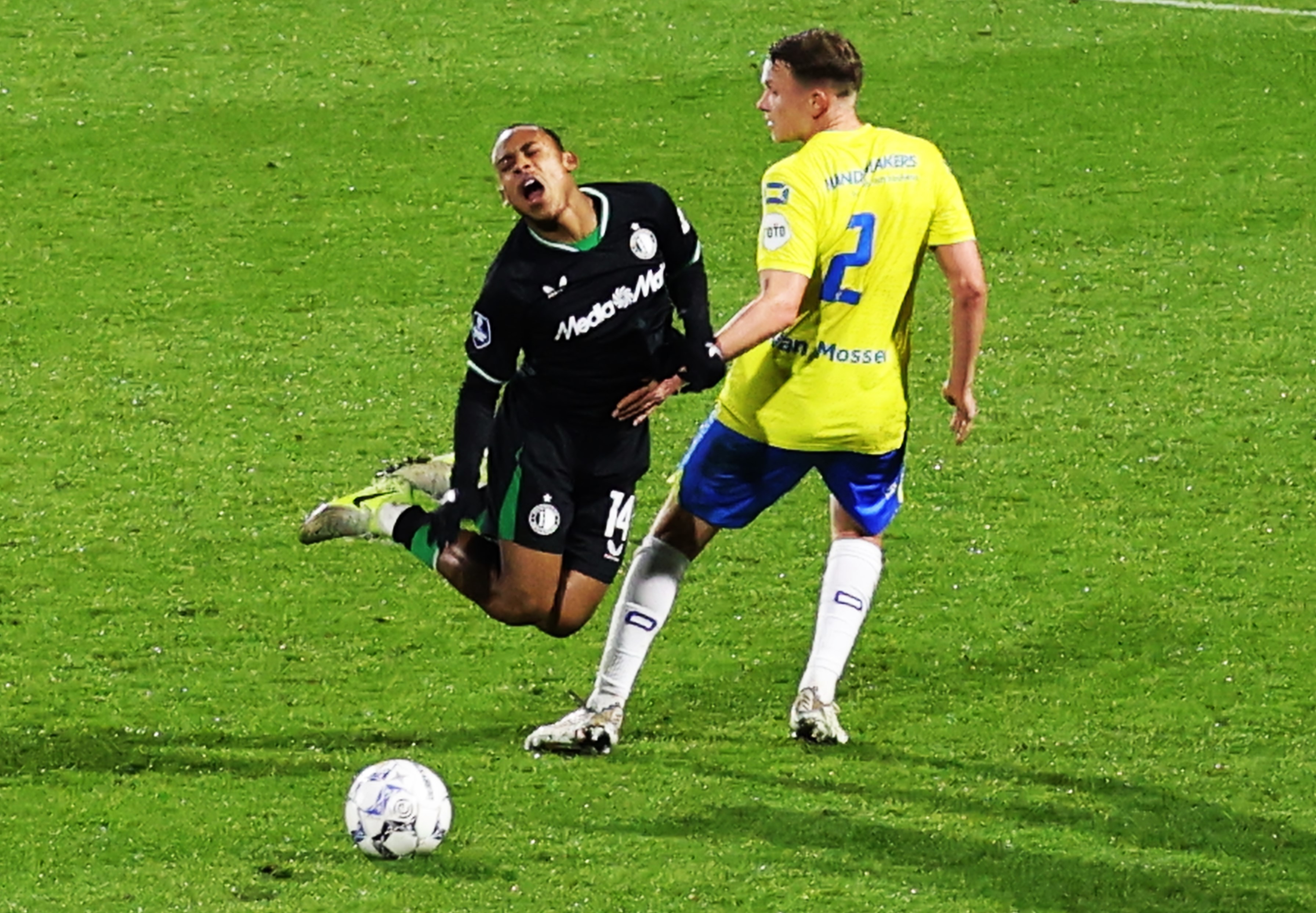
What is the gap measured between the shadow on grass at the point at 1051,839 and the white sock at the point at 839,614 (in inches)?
14.4

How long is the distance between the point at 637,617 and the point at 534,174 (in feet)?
4.81

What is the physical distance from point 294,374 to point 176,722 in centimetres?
321

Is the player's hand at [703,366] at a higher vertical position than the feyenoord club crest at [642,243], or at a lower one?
lower

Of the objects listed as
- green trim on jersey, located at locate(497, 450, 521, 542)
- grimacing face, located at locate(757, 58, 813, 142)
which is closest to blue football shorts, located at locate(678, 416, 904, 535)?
green trim on jersey, located at locate(497, 450, 521, 542)

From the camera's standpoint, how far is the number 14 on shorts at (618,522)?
680 cm

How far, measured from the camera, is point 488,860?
6016 mm

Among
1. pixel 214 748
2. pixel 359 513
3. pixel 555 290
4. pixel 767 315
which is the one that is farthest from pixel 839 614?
pixel 214 748

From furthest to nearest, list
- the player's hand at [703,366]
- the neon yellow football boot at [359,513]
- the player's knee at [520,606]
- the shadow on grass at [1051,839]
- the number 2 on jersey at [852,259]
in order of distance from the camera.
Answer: the neon yellow football boot at [359,513] → the player's knee at [520,606] → the number 2 on jersey at [852,259] → the player's hand at [703,366] → the shadow on grass at [1051,839]

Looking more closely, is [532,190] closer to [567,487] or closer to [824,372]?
[567,487]

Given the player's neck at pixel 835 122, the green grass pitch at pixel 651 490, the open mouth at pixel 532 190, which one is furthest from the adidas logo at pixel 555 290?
the green grass pitch at pixel 651 490

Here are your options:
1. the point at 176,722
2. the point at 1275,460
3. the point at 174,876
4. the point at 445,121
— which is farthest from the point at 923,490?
the point at 445,121

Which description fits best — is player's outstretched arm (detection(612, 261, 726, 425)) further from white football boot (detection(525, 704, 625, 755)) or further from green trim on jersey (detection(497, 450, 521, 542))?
white football boot (detection(525, 704, 625, 755))

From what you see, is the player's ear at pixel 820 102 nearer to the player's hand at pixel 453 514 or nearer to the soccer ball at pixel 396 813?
the player's hand at pixel 453 514

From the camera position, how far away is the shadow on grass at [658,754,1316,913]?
5832 millimetres
